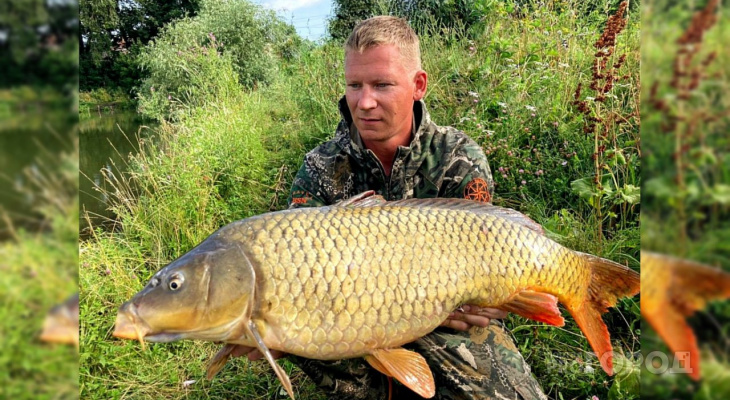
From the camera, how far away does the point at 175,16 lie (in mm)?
16203

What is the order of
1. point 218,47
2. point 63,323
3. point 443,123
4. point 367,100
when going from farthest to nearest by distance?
point 218,47, point 443,123, point 367,100, point 63,323

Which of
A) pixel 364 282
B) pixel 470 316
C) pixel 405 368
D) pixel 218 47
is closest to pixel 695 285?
pixel 364 282

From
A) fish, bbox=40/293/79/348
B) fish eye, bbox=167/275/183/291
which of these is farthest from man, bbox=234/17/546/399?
fish, bbox=40/293/79/348

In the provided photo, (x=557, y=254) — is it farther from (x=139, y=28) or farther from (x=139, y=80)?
(x=139, y=28)

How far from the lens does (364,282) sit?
1.30 metres

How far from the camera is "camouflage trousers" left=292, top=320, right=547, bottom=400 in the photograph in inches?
67.2

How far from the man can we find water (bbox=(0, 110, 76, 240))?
1.33 meters

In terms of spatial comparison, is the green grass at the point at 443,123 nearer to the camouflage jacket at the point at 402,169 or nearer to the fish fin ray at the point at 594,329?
the fish fin ray at the point at 594,329

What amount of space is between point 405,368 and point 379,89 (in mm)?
1115

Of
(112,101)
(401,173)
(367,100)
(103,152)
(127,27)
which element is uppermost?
(127,27)

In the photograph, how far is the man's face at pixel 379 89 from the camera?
6.59ft

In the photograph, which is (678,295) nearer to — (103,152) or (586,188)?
(586,188)

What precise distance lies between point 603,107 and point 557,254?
1827mm

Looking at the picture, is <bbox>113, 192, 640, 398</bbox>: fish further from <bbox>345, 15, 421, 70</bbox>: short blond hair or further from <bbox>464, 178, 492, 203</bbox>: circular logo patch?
<bbox>345, 15, 421, 70</bbox>: short blond hair
